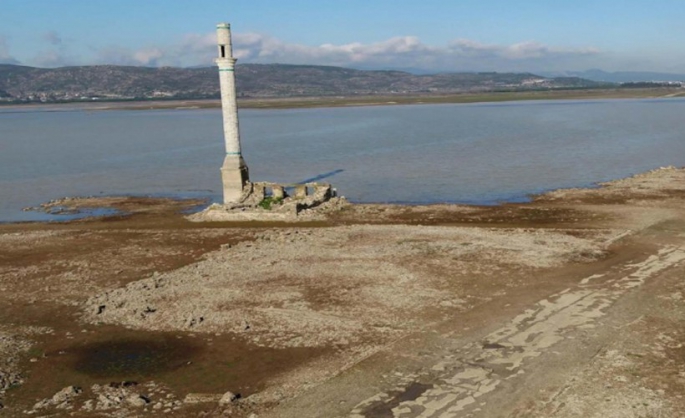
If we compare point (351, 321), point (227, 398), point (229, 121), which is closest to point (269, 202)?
point (229, 121)

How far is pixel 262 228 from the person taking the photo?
3044 centimetres

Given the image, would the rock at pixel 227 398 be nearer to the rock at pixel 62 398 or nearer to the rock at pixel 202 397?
the rock at pixel 202 397

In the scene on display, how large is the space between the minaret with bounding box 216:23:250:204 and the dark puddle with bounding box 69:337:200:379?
19.6m

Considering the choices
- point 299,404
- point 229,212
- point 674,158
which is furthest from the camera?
point 674,158

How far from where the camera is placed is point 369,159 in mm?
59781

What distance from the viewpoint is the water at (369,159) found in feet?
147

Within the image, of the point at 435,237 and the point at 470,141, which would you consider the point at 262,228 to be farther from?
the point at 470,141

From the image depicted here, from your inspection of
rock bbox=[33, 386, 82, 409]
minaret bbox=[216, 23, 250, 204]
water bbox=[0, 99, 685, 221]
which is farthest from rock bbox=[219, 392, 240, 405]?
water bbox=[0, 99, 685, 221]

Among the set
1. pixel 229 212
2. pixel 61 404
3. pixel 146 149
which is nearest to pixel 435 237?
pixel 229 212

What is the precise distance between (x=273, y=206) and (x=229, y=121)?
5606mm

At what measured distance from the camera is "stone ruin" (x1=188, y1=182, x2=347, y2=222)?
107 ft

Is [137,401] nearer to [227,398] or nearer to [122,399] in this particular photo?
[122,399]

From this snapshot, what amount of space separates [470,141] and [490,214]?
4327 centimetres

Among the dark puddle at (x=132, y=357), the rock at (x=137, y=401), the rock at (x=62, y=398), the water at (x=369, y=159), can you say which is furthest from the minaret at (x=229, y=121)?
the rock at (x=137, y=401)
